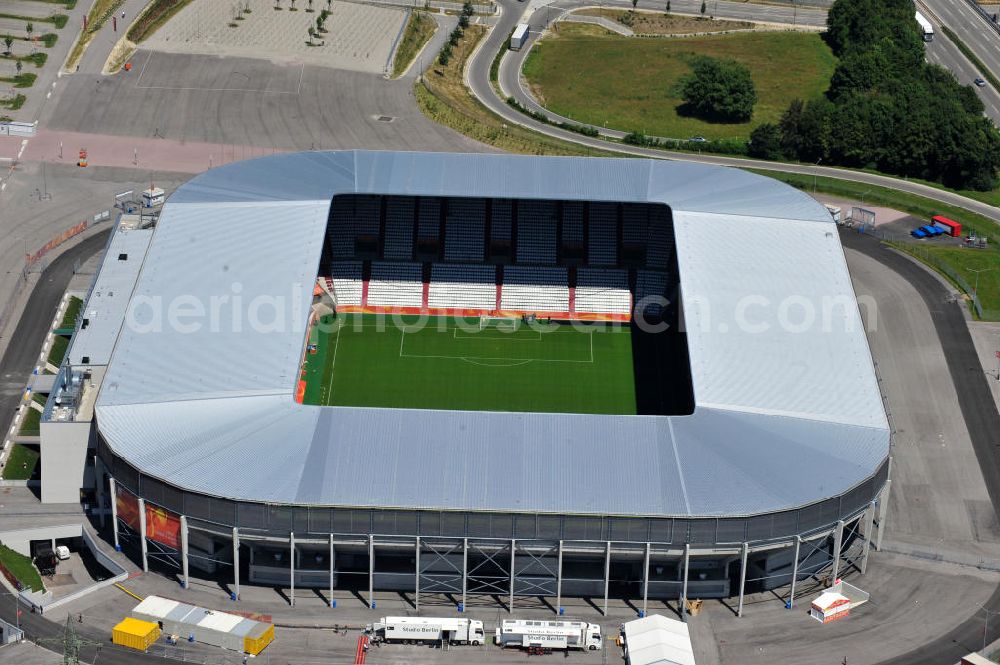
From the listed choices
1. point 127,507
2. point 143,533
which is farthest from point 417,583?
point 127,507

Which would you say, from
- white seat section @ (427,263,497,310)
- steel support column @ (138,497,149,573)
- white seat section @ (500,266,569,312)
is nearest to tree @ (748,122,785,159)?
white seat section @ (500,266,569,312)

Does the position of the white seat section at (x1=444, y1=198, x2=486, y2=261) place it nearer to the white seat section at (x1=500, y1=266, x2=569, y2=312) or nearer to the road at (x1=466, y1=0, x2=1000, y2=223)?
the white seat section at (x1=500, y1=266, x2=569, y2=312)

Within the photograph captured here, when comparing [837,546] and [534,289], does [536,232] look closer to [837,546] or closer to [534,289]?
[534,289]

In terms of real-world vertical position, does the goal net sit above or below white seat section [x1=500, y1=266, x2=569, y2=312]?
below

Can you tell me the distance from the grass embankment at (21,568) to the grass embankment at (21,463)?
313 inches

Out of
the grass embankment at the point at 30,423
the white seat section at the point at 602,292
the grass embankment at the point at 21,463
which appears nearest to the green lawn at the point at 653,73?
the white seat section at the point at 602,292

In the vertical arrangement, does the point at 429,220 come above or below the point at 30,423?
above

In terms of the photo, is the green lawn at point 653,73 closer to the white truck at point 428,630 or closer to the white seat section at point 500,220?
the white seat section at point 500,220

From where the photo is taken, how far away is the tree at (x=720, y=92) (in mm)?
167000

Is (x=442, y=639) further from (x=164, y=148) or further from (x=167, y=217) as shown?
(x=164, y=148)

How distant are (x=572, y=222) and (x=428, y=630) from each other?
46863mm

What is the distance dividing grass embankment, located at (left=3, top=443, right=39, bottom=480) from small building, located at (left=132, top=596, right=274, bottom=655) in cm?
1814

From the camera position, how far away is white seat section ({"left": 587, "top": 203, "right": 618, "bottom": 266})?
124562 millimetres

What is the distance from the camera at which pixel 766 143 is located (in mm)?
155125
